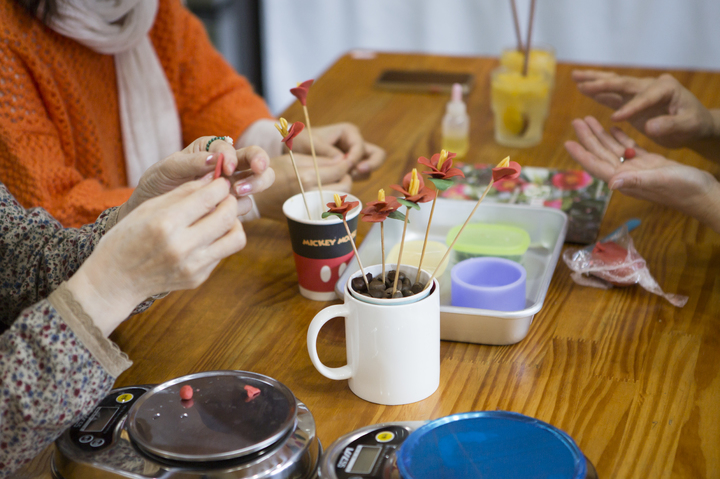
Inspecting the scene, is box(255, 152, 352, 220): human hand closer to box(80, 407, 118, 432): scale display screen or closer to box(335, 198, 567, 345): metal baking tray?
box(335, 198, 567, 345): metal baking tray

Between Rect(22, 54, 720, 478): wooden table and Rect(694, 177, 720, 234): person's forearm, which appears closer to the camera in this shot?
Rect(22, 54, 720, 478): wooden table

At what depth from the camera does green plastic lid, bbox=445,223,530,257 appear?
3.13ft

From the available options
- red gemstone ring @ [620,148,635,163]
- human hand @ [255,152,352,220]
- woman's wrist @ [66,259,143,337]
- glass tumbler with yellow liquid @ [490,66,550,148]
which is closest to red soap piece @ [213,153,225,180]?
woman's wrist @ [66,259,143,337]

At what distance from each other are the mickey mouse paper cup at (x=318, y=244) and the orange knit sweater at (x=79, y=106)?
1.28 ft

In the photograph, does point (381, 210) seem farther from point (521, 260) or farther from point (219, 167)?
point (521, 260)

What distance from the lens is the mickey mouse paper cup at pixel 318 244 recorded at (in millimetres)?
882

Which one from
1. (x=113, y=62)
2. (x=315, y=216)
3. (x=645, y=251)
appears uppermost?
(x=113, y=62)

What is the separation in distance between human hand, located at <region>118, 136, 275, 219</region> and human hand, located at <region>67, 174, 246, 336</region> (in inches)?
3.4

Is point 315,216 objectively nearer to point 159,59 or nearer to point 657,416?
point 657,416

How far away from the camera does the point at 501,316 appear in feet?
2.59


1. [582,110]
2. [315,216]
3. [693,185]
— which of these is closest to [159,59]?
[315,216]

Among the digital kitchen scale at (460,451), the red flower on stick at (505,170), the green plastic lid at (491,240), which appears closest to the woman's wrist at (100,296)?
the digital kitchen scale at (460,451)

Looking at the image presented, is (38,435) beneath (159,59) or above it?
beneath

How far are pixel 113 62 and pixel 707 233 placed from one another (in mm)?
1205
